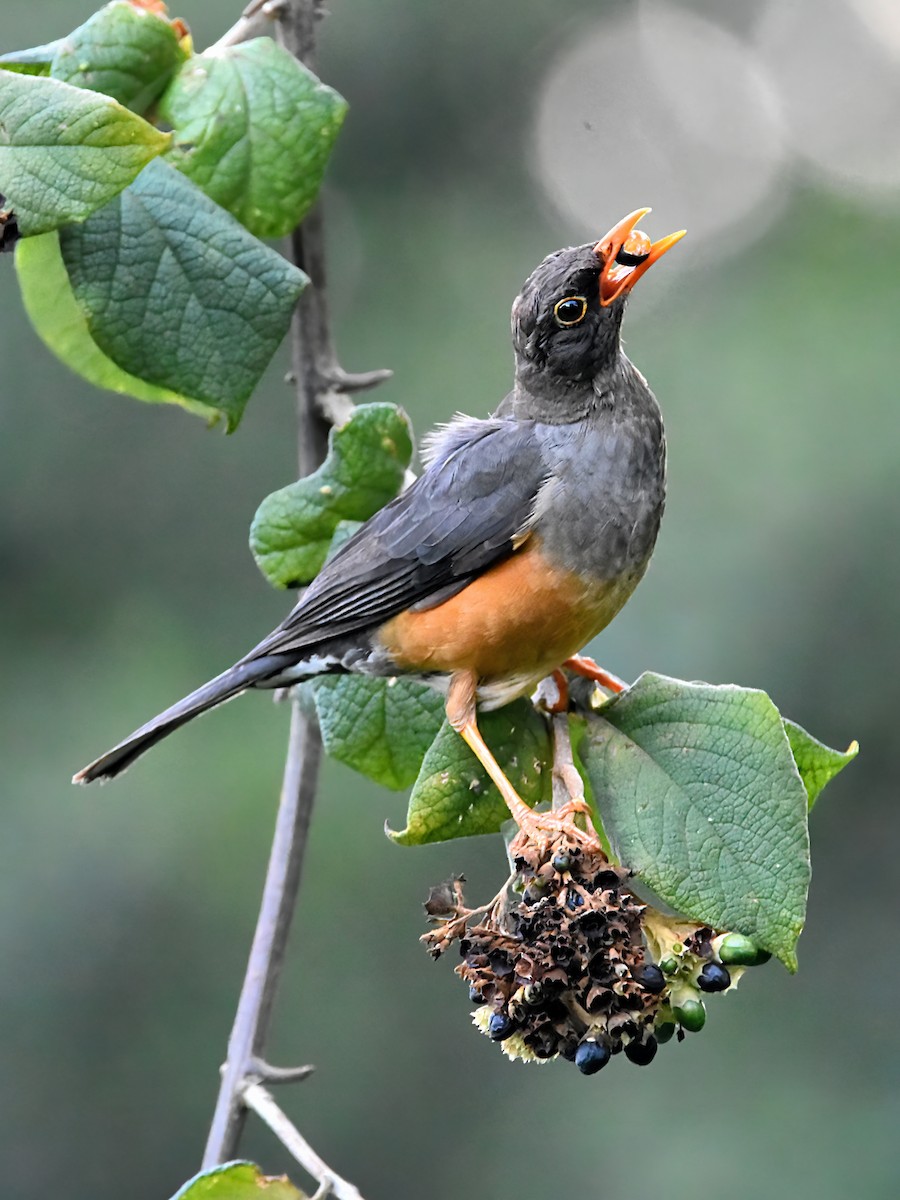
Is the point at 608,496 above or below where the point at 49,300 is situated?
below

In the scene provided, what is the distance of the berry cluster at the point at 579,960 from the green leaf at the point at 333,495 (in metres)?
1.13

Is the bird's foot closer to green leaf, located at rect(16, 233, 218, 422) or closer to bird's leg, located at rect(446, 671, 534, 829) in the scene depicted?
bird's leg, located at rect(446, 671, 534, 829)

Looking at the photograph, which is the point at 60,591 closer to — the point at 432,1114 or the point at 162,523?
the point at 162,523

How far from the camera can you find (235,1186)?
265cm

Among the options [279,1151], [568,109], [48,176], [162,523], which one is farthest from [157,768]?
[48,176]

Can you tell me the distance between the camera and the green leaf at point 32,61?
2.99m

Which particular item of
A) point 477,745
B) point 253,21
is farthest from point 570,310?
point 477,745

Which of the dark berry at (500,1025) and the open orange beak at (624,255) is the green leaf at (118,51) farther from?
the dark berry at (500,1025)

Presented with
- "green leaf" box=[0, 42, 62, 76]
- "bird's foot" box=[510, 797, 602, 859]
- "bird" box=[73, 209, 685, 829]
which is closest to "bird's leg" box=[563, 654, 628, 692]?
"bird" box=[73, 209, 685, 829]

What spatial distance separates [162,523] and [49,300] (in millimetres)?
5669

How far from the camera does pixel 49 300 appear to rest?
338 centimetres

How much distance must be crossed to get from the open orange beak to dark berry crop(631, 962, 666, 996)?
1.82m

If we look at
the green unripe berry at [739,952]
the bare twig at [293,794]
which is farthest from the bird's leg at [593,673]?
the green unripe berry at [739,952]

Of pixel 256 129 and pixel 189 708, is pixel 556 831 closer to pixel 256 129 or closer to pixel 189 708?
pixel 189 708
